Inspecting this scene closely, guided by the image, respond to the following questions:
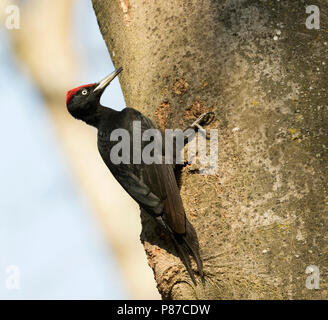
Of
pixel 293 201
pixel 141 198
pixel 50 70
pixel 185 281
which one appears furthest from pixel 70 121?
pixel 293 201

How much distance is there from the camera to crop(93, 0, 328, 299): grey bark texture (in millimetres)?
2145

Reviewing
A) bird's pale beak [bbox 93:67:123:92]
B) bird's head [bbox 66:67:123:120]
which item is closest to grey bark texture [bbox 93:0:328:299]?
bird's pale beak [bbox 93:67:123:92]

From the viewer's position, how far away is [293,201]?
2154 mm

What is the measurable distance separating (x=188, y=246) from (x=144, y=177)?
68cm

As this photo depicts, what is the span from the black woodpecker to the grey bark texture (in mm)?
70

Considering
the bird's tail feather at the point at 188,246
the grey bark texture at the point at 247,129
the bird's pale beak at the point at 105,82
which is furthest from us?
the bird's pale beak at the point at 105,82

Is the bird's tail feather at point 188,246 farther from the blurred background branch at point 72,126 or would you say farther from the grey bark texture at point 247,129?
the blurred background branch at point 72,126

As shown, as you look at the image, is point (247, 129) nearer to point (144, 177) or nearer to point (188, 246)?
point (188, 246)

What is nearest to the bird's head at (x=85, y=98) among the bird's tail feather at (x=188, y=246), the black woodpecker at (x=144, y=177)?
the black woodpecker at (x=144, y=177)

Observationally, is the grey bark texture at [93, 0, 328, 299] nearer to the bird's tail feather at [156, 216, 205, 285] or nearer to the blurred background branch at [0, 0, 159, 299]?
the bird's tail feather at [156, 216, 205, 285]

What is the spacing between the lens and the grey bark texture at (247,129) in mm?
Result: 2145

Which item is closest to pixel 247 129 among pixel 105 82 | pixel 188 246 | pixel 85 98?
pixel 188 246

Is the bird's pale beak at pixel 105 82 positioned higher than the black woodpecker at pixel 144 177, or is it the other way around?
the bird's pale beak at pixel 105 82

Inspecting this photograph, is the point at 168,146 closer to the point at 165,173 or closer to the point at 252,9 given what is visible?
the point at 165,173
